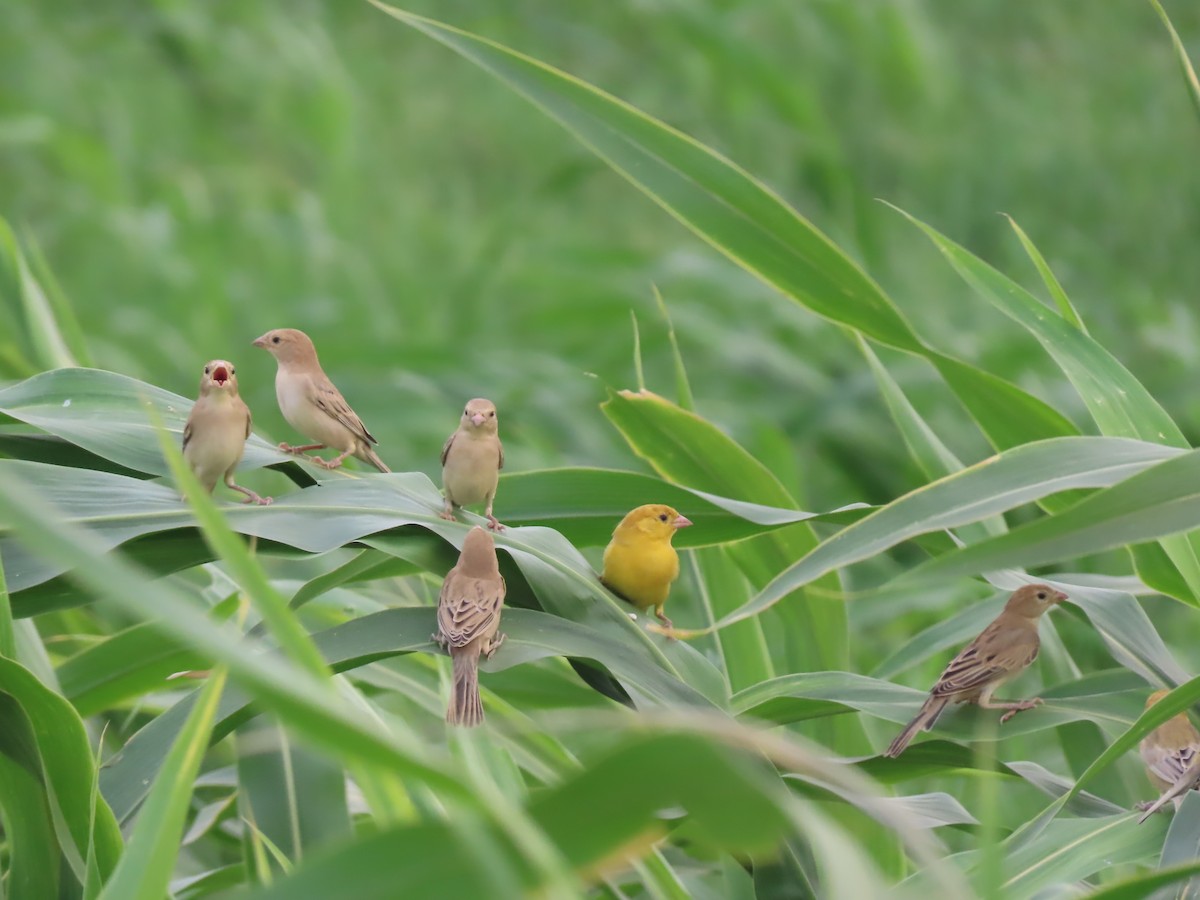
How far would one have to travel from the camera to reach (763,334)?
600 centimetres

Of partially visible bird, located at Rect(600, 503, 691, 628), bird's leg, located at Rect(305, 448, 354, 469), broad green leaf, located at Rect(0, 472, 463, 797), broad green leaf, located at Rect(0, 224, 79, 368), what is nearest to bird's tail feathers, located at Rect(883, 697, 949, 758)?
partially visible bird, located at Rect(600, 503, 691, 628)

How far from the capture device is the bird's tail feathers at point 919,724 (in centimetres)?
160

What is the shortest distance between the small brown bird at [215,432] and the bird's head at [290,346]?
1.17 feet

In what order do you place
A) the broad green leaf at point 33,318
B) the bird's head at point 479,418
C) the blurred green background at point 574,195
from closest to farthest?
the bird's head at point 479,418 < the broad green leaf at point 33,318 < the blurred green background at point 574,195

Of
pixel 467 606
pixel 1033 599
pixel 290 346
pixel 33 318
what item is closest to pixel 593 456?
pixel 33 318

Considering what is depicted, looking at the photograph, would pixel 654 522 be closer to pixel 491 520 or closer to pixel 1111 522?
pixel 491 520

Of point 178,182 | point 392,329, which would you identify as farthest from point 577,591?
point 178,182

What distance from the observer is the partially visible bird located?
165 centimetres

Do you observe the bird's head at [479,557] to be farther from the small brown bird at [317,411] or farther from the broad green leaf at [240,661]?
the broad green leaf at [240,661]

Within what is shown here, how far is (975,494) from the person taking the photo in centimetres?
134

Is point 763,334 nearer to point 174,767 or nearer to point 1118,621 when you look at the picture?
point 1118,621

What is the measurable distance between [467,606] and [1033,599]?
704mm

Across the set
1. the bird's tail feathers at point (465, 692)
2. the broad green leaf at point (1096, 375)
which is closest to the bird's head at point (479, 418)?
the bird's tail feathers at point (465, 692)

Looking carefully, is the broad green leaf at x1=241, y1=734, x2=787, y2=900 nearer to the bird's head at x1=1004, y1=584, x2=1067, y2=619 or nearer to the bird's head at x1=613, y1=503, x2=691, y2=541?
the bird's head at x1=613, y1=503, x2=691, y2=541
